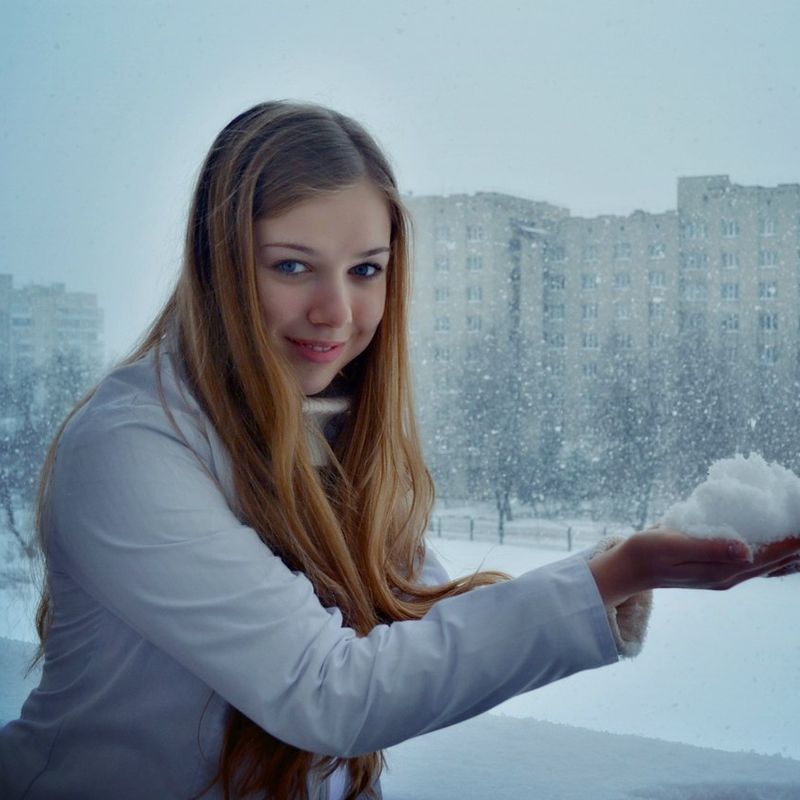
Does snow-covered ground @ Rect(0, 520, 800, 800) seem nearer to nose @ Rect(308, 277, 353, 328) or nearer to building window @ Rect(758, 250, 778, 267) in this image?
building window @ Rect(758, 250, 778, 267)

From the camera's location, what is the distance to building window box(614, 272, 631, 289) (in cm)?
187

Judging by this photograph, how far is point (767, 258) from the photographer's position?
5.60 feet

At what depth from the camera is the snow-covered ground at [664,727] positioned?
5.19ft

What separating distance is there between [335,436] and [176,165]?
1.17m

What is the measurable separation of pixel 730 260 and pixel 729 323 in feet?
0.40

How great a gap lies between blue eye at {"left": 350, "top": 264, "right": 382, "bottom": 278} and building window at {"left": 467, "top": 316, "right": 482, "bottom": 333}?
98 centimetres

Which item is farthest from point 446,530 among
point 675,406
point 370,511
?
point 370,511

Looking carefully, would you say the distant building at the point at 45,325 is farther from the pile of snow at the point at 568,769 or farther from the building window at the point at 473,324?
the pile of snow at the point at 568,769

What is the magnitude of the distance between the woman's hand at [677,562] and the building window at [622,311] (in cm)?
113

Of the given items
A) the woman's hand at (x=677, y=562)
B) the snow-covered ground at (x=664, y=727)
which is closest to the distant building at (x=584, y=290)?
the snow-covered ground at (x=664, y=727)

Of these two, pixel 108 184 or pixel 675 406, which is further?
pixel 108 184

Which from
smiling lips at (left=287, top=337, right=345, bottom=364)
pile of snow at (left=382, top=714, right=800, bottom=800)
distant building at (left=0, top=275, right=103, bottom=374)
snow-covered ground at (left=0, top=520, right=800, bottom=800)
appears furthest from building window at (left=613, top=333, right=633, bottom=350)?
distant building at (left=0, top=275, right=103, bottom=374)

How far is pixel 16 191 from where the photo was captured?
2.25m

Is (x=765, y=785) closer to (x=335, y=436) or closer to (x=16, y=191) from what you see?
(x=335, y=436)
